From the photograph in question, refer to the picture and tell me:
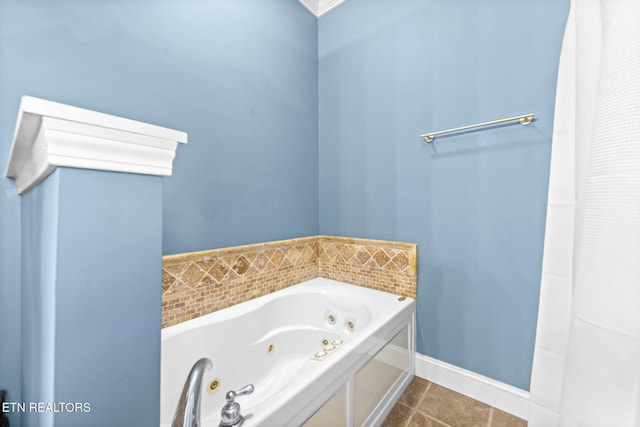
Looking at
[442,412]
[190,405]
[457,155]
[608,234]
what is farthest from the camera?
[457,155]

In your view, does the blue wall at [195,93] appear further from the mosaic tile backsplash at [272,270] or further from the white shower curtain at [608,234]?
the white shower curtain at [608,234]

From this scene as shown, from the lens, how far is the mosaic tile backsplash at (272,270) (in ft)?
4.31

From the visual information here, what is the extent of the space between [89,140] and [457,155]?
1.58 metres

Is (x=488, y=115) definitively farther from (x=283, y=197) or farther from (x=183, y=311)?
(x=183, y=311)

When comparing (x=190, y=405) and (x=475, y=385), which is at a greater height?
(x=190, y=405)

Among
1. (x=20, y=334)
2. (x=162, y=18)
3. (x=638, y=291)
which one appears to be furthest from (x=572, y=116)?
(x=20, y=334)

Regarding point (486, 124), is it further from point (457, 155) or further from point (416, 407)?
point (416, 407)

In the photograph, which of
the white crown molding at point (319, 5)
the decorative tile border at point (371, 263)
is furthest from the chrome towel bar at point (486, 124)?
the white crown molding at point (319, 5)

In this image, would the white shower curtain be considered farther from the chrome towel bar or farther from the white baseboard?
the white baseboard

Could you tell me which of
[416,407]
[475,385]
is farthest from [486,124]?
[416,407]

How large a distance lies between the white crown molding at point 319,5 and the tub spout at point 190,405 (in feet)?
7.99

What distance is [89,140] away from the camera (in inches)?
16.7

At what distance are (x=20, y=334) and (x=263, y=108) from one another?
1.56 meters

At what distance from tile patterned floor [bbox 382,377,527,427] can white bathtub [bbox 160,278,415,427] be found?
6 centimetres
